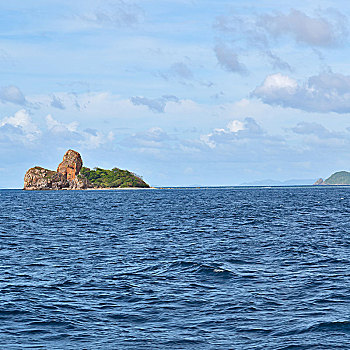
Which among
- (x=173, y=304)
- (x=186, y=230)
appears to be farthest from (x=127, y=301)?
(x=186, y=230)

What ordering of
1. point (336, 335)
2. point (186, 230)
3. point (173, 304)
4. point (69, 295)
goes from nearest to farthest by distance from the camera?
point (336, 335)
point (173, 304)
point (69, 295)
point (186, 230)

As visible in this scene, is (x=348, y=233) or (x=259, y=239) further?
(x=348, y=233)

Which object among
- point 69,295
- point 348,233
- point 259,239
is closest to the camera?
point 69,295

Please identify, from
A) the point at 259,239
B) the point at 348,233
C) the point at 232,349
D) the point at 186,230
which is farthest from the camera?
the point at 186,230

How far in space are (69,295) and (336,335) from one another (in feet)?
42.2

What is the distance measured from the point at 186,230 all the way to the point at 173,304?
33427mm

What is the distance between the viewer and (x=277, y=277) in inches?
1069

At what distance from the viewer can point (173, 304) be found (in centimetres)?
2155

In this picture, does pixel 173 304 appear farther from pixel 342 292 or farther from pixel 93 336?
pixel 342 292

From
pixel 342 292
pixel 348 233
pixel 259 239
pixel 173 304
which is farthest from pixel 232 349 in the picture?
pixel 348 233

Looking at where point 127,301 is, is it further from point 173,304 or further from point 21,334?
point 21,334

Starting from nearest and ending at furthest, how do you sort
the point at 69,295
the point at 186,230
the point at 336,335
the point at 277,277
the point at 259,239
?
the point at 336,335, the point at 69,295, the point at 277,277, the point at 259,239, the point at 186,230

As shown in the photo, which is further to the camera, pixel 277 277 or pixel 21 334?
pixel 277 277

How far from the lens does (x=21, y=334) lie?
57.2 ft
